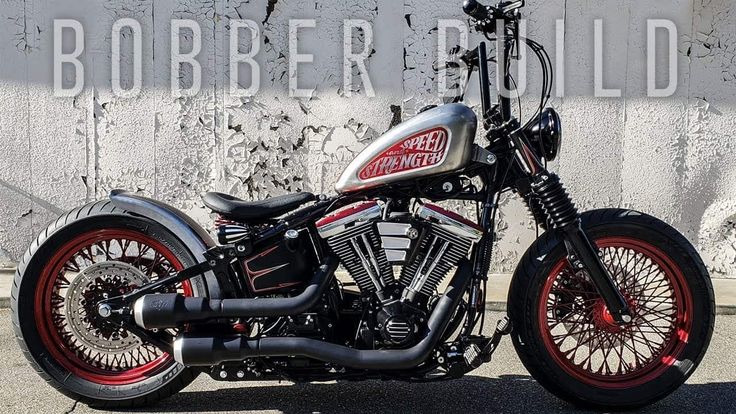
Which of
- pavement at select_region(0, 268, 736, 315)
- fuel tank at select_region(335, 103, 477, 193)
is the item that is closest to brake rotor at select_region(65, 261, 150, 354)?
fuel tank at select_region(335, 103, 477, 193)

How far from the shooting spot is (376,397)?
3955 mm

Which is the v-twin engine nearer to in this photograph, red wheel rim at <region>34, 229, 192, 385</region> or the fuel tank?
the fuel tank

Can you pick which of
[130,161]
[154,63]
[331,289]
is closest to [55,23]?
[154,63]

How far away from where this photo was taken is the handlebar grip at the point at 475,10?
3.51 metres

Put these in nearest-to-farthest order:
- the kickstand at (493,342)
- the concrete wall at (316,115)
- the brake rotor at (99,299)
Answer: the kickstand at (493,342), the brake rotor at (99,299), the concrete wall at (316,115)

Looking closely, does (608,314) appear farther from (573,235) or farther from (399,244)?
(399,244)

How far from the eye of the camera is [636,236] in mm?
3689

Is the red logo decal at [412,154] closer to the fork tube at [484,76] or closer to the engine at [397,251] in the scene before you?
the engine at [397,251]

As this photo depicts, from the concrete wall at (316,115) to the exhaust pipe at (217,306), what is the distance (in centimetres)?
338

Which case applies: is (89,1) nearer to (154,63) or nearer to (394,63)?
(154,63)

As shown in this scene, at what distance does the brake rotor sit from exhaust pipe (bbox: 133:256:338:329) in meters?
0.21

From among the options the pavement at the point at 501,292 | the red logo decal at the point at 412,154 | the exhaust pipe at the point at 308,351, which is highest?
the red logo decal at the point at 412,154

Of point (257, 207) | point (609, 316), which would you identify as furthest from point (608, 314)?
point (257, 207)

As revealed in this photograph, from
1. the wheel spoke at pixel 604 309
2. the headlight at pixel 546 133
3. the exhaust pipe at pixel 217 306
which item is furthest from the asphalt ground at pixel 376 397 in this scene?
the headlight at pixel 546 133
